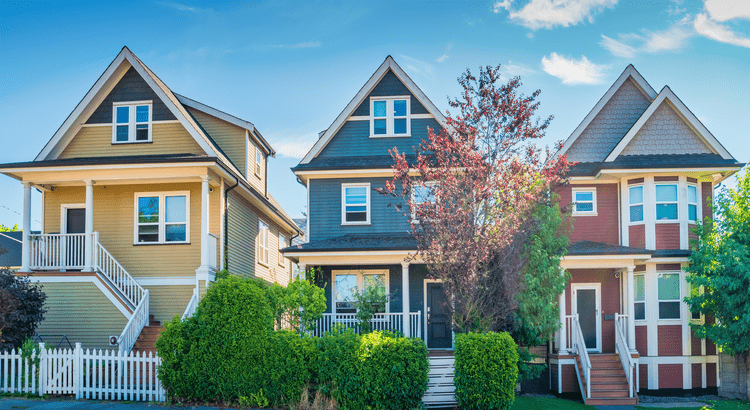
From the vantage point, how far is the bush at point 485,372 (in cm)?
1273

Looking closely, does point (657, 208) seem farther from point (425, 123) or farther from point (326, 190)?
point (326, 190)

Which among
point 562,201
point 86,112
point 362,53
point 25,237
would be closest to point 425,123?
point 362,53

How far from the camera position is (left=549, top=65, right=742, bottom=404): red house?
18.5m

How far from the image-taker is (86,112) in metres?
20.0

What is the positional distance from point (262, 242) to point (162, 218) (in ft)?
19.6

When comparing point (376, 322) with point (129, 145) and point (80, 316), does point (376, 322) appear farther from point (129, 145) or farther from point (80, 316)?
point (129, 145)

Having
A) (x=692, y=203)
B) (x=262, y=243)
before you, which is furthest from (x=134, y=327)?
(x=692, y=203)

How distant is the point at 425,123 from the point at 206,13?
25.9ft

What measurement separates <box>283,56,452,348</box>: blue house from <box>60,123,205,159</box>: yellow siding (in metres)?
3.65

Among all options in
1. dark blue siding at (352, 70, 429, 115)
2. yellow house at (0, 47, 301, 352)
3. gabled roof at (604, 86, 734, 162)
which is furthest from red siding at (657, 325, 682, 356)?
yellow house at (0, 47, 301, 352)

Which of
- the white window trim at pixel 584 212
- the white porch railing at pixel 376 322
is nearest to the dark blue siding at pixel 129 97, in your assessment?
the white porch railing at pixel 376 322

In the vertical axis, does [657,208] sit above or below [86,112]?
below

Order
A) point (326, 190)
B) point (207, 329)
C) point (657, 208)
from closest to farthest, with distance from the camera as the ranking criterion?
point (207, 329)
point (657, 208)
point (326, 190)

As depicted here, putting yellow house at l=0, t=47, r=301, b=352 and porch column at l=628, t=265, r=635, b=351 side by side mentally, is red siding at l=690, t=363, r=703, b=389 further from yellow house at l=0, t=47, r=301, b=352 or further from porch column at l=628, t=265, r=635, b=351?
yellow house at l=0, t=47, r=301, b=352
